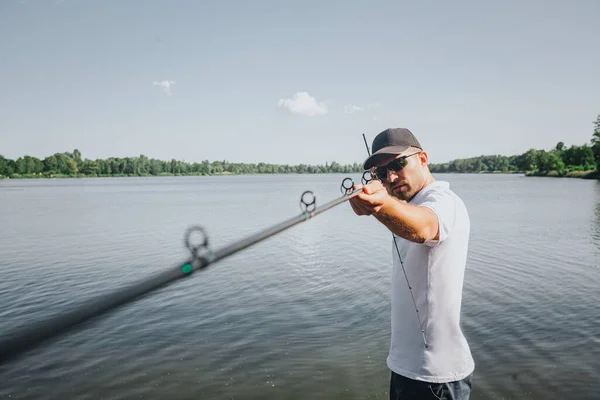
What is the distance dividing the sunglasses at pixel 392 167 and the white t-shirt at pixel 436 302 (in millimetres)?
243

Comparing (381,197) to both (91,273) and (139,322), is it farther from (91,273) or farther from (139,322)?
(91,273)

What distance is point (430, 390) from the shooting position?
282 centimetres

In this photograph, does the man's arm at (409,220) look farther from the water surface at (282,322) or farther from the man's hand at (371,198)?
the water surface at (282,322)

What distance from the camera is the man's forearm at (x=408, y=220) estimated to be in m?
2.40

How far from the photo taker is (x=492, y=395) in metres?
6.60

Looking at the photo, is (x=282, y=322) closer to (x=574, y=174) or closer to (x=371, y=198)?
(x=371, y=198)

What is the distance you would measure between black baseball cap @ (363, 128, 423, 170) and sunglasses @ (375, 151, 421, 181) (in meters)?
0.06

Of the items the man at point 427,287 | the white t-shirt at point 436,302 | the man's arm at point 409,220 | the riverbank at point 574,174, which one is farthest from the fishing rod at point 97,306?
the riverbank at point 574,174

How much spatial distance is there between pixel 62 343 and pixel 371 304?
23.2 ft

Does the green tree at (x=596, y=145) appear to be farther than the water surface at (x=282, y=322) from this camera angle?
Yes

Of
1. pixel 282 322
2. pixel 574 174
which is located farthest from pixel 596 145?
pixel 282 322

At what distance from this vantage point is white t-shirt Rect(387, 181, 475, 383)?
277 cm

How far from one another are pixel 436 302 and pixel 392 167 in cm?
99

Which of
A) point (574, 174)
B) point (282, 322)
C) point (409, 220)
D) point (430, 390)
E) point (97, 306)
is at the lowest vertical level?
point (282, 322)
